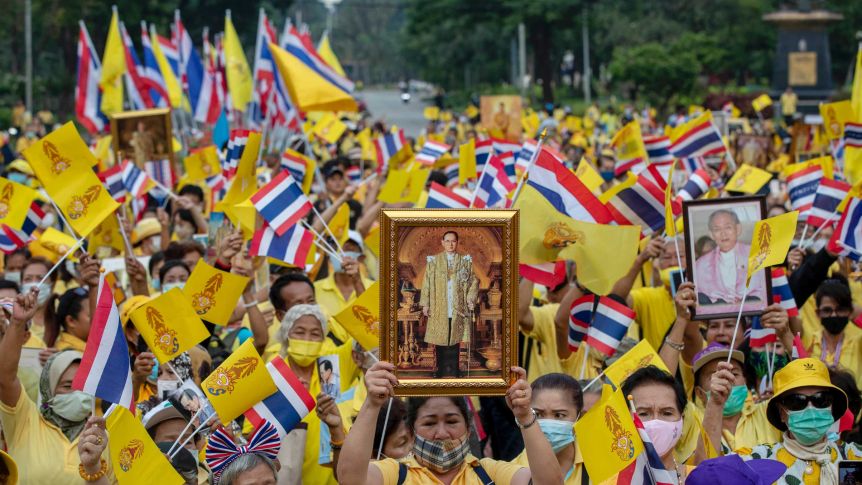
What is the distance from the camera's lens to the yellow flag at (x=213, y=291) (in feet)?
23.9

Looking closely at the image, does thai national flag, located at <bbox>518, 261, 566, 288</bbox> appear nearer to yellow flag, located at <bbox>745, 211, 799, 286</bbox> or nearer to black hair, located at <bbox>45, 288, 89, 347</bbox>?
yellow flag, located at <bbox>745, 211, 799, 286</bbox>

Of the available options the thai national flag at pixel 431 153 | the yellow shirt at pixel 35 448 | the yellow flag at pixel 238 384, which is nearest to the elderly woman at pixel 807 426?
the yellow flag at pixel 238 384

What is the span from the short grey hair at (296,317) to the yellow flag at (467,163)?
4.91 metres

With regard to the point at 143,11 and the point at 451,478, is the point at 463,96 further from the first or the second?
the point at 451,478

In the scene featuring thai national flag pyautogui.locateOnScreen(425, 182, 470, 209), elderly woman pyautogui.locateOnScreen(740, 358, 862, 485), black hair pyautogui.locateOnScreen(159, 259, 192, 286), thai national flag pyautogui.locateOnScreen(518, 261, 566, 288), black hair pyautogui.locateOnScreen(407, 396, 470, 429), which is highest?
thai national flag pyautogui.locateOnScreen(425, 182, 470, 209)

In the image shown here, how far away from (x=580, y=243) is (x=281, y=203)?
A: 6.99 feet

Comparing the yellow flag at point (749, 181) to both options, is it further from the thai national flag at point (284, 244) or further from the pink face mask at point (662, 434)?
the pink face mask at point (662, 434)

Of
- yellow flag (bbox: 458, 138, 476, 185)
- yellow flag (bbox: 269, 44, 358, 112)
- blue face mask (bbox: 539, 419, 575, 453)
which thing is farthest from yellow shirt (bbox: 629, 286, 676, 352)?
yellow flag (bbox: 269, 44, 358, 112)

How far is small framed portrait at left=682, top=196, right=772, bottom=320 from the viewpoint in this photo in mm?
6680

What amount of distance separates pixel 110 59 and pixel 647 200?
11383mm

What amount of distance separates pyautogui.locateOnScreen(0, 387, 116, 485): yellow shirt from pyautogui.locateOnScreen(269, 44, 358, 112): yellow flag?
709 centimetres

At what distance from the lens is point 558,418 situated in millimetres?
5590

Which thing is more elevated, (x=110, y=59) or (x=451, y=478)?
(x=110, y=59)

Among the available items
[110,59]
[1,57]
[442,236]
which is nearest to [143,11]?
[1,57]
